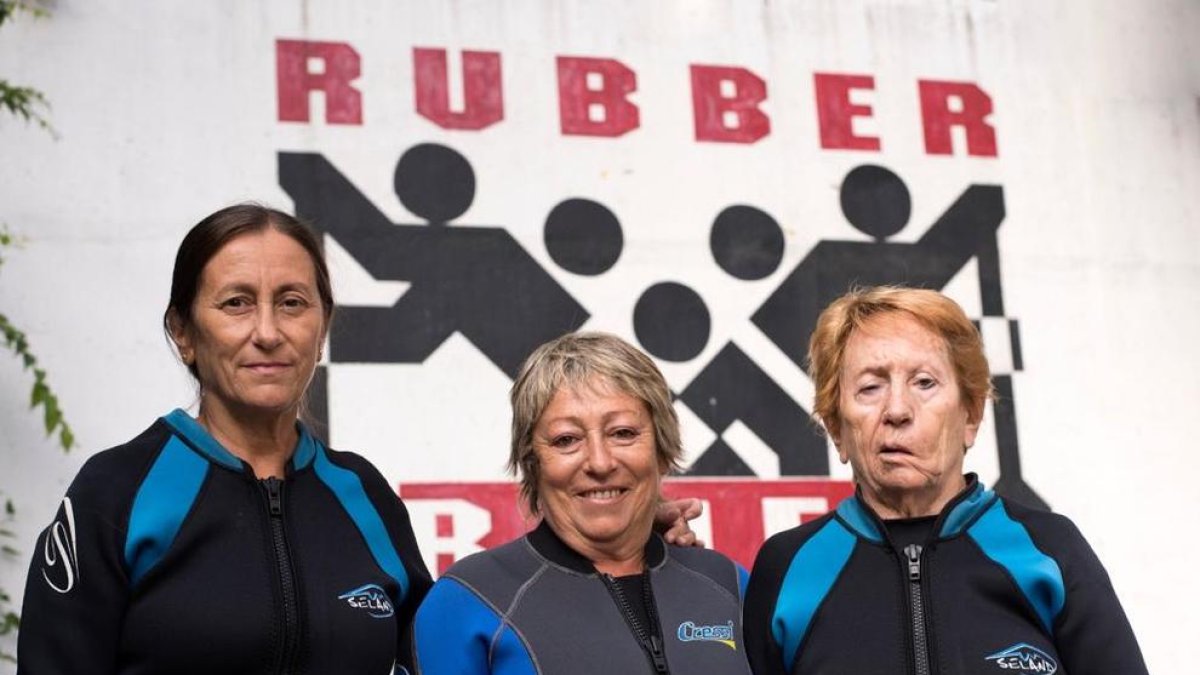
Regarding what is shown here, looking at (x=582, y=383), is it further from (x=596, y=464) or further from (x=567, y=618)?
(x=567, y=618)

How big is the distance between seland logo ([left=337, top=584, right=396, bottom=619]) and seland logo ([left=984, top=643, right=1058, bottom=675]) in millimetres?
771

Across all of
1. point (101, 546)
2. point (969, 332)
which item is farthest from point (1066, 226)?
point (101, 546)

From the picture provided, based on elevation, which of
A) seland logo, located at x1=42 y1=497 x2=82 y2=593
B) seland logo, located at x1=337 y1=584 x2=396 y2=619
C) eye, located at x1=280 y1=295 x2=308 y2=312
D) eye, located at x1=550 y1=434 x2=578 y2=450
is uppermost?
eye, located at x1=280 y1=295 x2=308 y2=312

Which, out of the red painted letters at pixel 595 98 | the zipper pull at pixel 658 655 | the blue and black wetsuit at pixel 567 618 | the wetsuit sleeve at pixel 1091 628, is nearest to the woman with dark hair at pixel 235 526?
the blue and black wetsuit at pixel 567 618

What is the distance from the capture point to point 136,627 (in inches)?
80.6

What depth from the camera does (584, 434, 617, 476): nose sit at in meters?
2.24

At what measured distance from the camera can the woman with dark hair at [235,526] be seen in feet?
6.73

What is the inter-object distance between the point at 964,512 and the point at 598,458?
0.49 meters

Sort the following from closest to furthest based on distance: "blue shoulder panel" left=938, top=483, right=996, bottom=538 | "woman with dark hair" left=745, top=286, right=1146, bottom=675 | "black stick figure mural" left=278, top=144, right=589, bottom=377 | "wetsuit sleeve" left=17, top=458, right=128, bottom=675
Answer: "wetsuit sleeve" left=17, top=458, right=128, bottom=675 → "woman with dark hair" left=745, top=286, right=1146, bottom=675 → "blue shoulder panel" left=938, top=483, right=996, bottom=538 → "black stick figure mural" left=278, top=144, right=589, bottom=377

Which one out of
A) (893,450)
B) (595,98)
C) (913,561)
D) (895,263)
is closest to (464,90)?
(595,98)

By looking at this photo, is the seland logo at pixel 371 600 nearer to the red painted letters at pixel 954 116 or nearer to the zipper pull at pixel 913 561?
the zipper pull at pixel 913 561

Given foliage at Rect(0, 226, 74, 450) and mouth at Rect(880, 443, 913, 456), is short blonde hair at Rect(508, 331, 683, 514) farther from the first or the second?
foliage at Rect(0, 226, 74, 450)

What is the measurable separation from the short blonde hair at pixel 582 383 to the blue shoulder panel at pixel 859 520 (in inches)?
9.5

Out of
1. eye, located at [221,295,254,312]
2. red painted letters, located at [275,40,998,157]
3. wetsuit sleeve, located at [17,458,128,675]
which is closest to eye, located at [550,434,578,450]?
eye, located at [221,295,254,312]
